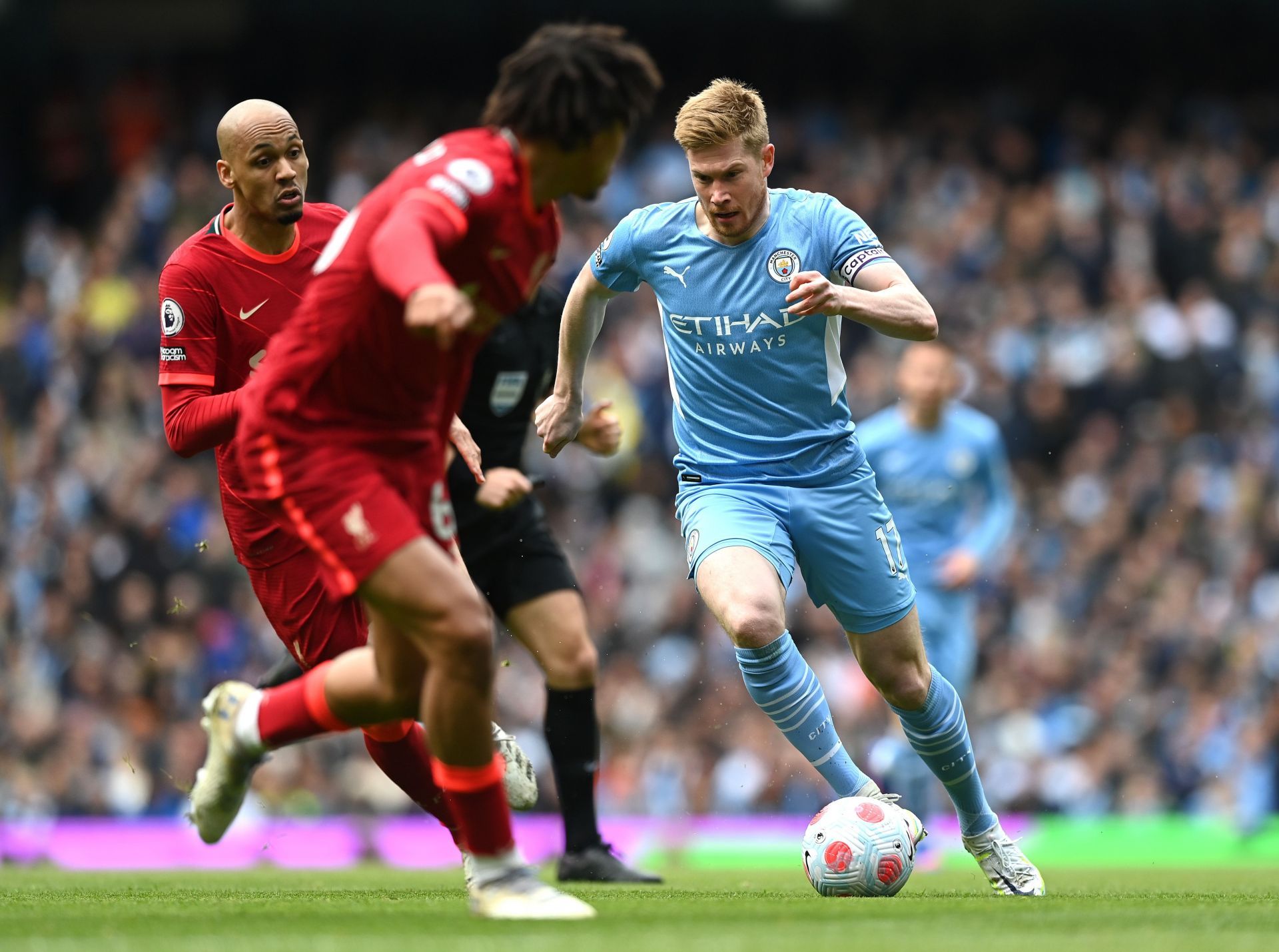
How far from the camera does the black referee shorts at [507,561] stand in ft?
21.7

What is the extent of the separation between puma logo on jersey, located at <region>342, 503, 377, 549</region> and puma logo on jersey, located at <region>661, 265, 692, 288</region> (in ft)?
7.93

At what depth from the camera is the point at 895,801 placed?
6.48m

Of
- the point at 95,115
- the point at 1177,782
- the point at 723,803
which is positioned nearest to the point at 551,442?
the point at 723,803

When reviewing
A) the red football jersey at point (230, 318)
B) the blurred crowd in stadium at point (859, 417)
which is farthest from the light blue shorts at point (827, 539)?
the blurred crowd in stadium at point (859, 417)

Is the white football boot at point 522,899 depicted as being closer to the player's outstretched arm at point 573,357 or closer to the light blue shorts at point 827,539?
the light blue shorts at point 827,539

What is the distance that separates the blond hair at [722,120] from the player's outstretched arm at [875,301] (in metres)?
0.65

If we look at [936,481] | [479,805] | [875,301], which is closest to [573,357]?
[875,301]

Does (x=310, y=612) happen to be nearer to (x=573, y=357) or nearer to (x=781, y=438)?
(x=573, y=357)

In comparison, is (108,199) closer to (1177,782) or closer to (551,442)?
(1177,782)

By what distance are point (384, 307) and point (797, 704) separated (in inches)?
98.1

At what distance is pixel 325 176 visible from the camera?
18906 millimetres

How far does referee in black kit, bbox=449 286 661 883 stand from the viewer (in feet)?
21.7

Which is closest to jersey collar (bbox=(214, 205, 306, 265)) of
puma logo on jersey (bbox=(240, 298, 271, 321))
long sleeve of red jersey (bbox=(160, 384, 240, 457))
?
puma logo on jersey (bbox=(240, 298, 271, 321))

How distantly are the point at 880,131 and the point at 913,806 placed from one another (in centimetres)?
1096
